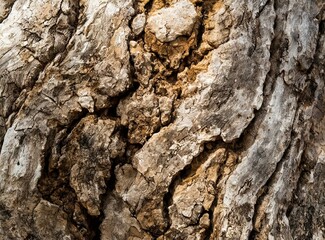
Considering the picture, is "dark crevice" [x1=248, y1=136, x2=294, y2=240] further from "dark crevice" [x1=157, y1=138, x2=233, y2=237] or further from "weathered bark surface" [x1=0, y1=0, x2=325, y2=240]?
"dark crevice" [x1=157, y1=138, x2=233, y2=237]

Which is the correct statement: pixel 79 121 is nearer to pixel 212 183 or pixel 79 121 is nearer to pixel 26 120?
pixel 26 120

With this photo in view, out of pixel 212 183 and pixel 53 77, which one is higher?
pixel 53 77

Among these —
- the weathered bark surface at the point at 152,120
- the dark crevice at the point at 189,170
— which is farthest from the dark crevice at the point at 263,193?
the dark crevice at the point at 189,170

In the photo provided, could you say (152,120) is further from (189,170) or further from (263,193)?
(263,193)

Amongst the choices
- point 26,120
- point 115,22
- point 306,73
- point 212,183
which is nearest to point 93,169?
point 26,120

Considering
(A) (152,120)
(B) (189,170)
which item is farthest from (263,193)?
(A) (152,120)

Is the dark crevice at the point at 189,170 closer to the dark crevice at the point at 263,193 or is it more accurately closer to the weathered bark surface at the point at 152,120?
the weathered bark surface at the point at 152,120

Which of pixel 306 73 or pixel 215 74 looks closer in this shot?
pixel 215 74

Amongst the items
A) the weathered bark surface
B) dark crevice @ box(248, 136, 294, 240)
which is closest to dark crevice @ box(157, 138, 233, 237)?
the weathered bark surface
